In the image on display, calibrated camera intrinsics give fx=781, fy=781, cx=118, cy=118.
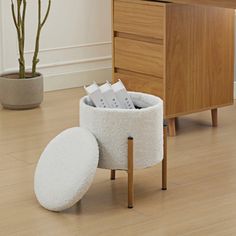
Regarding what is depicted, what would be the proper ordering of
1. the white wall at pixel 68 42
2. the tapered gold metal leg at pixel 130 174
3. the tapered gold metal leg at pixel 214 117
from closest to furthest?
the tapered gold metal leg at pixel 130 174 < the tapered gold metal leg at pixel 214 117 < the white wall at pixel 68 42

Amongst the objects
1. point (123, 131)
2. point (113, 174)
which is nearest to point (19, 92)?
point (113, 174)

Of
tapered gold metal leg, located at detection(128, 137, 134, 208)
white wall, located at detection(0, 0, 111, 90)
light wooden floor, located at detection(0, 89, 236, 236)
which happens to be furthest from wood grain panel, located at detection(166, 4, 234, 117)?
white wall, located at detection(0, 0, 111, 90)

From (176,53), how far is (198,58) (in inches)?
6.6

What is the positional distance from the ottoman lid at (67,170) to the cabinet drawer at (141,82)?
0.97 metres

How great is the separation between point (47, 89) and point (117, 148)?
6.93 ft

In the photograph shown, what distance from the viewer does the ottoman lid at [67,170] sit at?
281 cm

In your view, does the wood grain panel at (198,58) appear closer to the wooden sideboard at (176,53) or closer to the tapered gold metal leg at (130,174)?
the wooden sideboard at (176,53)

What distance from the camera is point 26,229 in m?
2.70

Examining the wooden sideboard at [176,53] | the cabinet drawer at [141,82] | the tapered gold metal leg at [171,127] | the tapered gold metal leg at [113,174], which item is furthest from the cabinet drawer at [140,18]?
the tapered gold metal leg at [113,174]

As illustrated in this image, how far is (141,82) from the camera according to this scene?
3918mm

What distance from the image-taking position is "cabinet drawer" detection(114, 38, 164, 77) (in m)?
3.80

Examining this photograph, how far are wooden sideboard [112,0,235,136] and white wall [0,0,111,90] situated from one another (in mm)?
922

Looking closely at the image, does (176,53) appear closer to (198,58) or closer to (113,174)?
(198,58)

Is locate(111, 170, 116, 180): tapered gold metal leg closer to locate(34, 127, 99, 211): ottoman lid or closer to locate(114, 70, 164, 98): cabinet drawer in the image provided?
locate(34, 127, 99, 211): ottoman lid
